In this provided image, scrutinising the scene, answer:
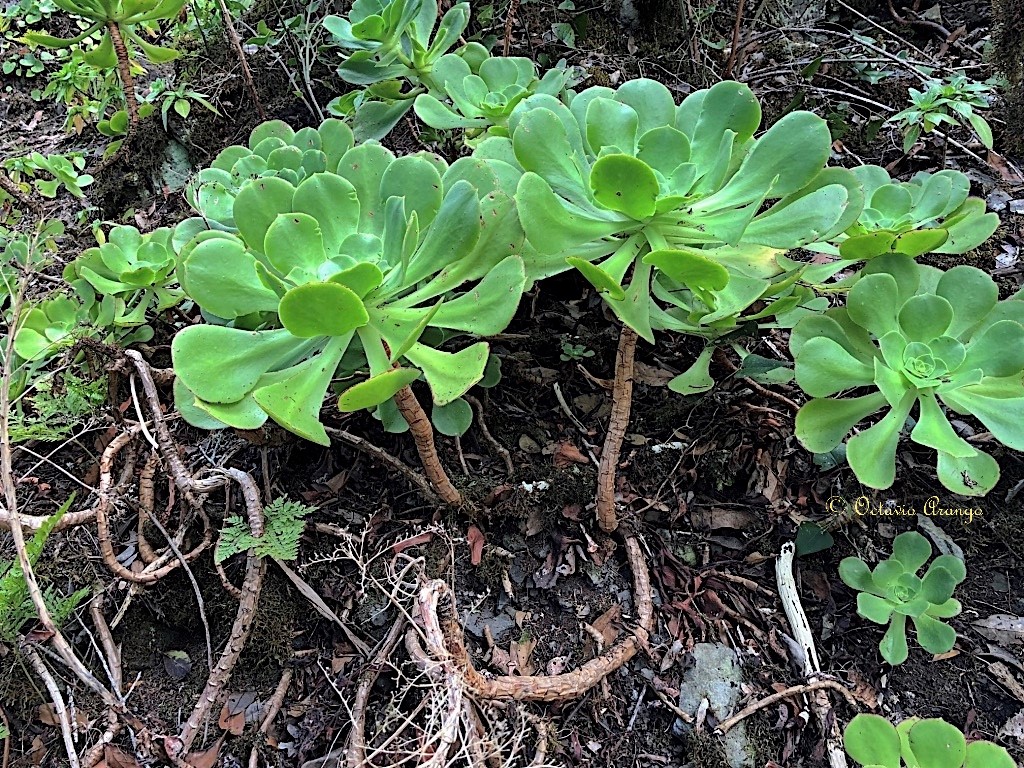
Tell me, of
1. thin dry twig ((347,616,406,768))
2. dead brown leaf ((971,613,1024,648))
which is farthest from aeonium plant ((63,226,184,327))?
dead brown leaf ((971,613,1024,648))

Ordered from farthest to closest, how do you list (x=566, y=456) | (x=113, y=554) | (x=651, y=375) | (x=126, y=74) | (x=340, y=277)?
(x=126, y=74) → (x=651, y=375) → (x=566, y=456) → (x=113, y=554) → (x=340, y=277)

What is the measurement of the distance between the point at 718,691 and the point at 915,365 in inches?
32.6

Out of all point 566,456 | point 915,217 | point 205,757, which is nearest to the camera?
point 205,757

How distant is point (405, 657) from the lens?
1.46m

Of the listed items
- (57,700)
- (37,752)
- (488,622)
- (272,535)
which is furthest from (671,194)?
(37,752)

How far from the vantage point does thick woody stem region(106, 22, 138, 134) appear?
245 cm

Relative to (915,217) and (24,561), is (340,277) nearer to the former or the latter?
(24,561)

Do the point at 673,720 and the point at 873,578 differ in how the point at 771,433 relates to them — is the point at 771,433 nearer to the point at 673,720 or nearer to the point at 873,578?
the point at 873,578

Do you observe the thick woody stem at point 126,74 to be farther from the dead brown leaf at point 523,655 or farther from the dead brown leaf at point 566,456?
the dead brown leaf at point 523,655

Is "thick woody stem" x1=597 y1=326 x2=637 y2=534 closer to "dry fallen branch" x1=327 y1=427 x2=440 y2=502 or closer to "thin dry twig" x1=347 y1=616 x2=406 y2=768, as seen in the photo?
"dry fallen branch" x1=327 y1=427 x2=440 y2=502

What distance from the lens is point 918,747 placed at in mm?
1211

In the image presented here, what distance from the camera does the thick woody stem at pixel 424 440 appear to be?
4.18 ft

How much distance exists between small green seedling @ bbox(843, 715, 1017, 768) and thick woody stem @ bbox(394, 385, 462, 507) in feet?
3.07

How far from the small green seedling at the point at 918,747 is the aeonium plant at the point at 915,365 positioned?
44 cm
